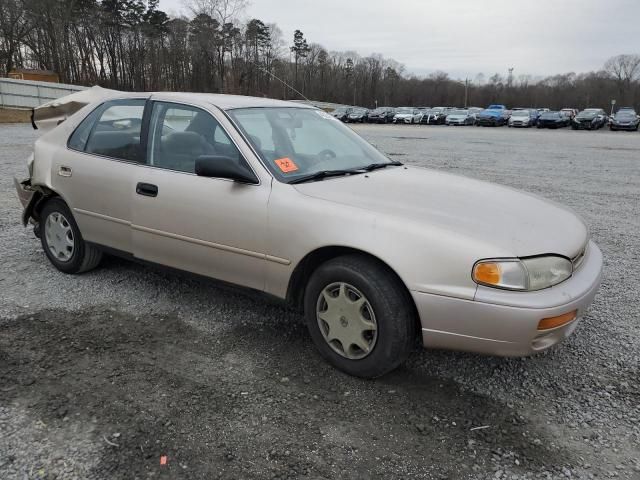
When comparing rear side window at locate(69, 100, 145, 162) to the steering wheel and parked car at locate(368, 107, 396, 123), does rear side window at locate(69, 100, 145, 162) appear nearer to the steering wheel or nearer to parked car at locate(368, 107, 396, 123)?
the steering wheel

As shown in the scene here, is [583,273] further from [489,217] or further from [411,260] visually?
[411,260]

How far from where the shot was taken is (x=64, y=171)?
4105 millimetres

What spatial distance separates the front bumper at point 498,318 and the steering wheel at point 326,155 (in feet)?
4.52

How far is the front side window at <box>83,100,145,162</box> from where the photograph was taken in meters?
3.74

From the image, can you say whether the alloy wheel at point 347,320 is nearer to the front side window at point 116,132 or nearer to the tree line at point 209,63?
the front side window at point 116,132

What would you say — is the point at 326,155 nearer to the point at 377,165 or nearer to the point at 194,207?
the point at 377,165

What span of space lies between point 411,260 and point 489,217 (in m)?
0.60

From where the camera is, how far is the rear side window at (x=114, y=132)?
3744 mm

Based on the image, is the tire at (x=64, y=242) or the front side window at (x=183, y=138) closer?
the front side window at (x=183, y=138)

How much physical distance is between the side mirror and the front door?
0.07 m

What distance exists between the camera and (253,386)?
9.16 feet

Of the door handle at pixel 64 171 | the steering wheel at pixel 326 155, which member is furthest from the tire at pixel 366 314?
the door handle at pixel 64 171

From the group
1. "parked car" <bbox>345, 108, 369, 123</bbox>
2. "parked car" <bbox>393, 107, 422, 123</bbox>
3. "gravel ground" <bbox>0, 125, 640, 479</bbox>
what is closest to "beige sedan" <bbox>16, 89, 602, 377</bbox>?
"gravel ground" <bbox>0, 125, 640, 479</bbox>

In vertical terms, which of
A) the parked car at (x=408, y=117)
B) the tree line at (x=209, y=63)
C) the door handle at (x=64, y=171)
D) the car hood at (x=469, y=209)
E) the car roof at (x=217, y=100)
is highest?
the tree line at (x=209, y=63)
